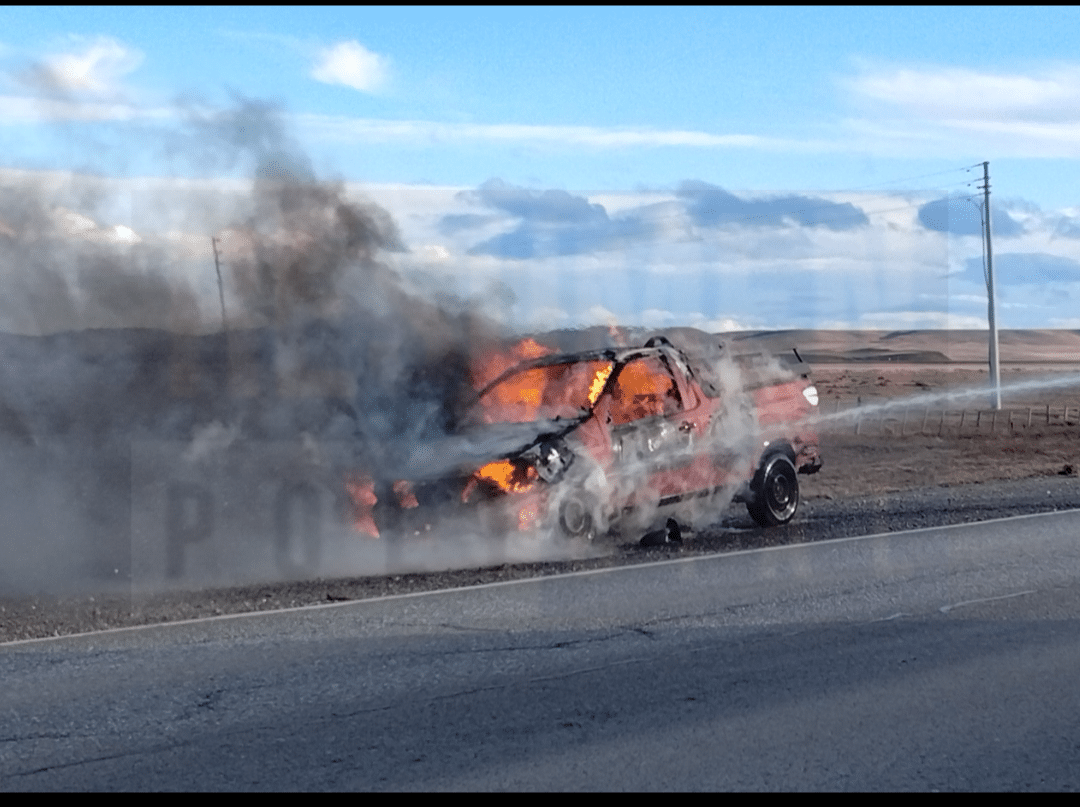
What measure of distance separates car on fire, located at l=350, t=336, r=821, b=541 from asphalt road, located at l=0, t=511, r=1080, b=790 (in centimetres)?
148

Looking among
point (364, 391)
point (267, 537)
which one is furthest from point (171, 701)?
point (364, 391)

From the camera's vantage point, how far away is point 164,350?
19.0 meters

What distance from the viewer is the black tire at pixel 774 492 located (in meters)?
14.1

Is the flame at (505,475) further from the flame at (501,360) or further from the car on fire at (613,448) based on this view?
the flame at (501,360)

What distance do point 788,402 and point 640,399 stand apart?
7.55ft

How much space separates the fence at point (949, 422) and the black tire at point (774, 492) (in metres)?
18.0

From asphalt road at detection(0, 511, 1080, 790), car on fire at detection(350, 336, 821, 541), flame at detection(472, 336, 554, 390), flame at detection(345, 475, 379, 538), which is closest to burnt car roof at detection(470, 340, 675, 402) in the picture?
car on fire at detection(350, 336, 821, 541)

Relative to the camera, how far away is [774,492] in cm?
1424

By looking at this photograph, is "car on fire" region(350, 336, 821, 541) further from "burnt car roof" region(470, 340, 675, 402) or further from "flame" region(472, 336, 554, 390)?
"flame" region(472, 336, 554, 390)

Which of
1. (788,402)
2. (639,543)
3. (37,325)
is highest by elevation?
(37,325)

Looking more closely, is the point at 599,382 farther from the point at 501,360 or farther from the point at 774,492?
the point at 774,492

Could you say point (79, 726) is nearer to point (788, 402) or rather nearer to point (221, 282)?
point (788, 402)

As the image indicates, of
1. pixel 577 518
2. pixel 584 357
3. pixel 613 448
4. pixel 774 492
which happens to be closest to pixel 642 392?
pixel 584 357

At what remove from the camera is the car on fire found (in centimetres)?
1177
